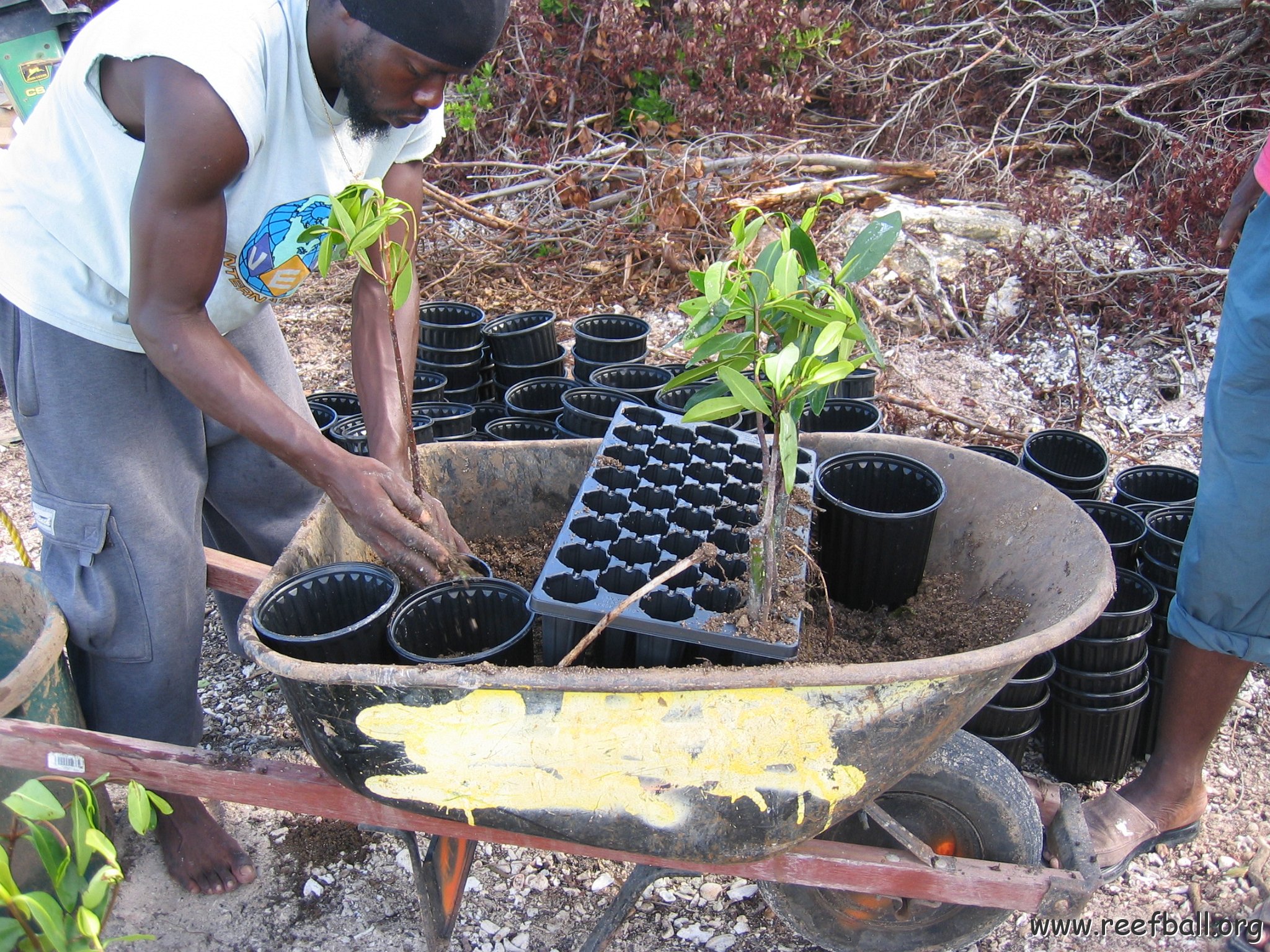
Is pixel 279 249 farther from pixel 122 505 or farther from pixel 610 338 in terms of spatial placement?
pixel 610 338

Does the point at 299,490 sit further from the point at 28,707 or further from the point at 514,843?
the point at 514,843

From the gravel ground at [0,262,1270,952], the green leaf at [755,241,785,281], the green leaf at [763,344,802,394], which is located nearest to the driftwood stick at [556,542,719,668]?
the green leaf at [763,344,802,394]

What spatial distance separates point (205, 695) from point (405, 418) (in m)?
1.52

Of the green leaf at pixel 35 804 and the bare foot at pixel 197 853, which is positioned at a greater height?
the green leaf at pixel 35 804

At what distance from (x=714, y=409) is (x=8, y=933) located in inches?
50.9

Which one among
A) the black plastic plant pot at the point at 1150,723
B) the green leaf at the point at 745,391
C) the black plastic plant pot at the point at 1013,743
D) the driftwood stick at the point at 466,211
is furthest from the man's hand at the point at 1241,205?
the driftwood stick at the point at 466,211

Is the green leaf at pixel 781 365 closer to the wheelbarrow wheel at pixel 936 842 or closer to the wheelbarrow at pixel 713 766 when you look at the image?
the wheelbarrow at pixel 713 766

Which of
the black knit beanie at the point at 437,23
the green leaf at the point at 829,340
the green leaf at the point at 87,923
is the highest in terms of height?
the black knit beanie at the point at 437,23

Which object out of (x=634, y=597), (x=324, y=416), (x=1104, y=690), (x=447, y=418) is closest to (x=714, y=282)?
(x=634, y=597)

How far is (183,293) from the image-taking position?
1.54 metres

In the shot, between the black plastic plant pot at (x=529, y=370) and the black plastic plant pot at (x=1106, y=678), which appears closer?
the black plastic plant pot at (x=1106, y=678)

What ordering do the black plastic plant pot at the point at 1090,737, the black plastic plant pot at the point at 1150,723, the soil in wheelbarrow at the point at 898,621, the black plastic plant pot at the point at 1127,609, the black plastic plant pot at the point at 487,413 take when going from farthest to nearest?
the black plastic plant pot at the point at 487,413 → the black plastic plant pot at the point at 1150,723 → the black plastic plant pot at the point at 1090,737 → the black plastic plant pot at the point at 1127,609 → the soil in wheelbarrow at the point at 898,621

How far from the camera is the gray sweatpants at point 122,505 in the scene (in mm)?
1771

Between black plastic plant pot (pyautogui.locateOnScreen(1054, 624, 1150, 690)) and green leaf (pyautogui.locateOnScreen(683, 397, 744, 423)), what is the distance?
149 cm
